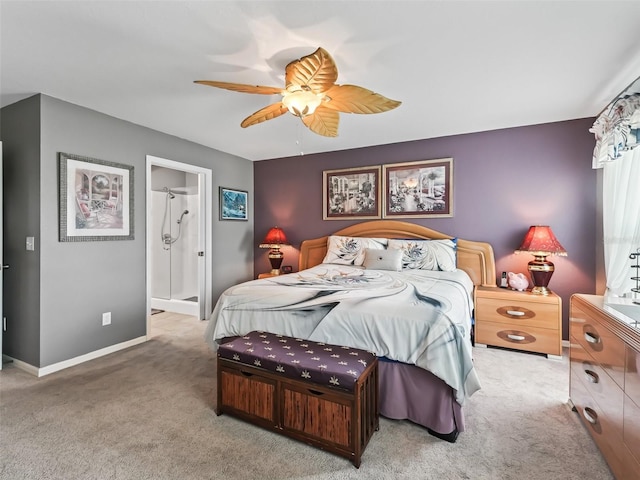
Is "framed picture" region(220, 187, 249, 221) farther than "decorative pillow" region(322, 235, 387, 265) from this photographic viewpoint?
Yes

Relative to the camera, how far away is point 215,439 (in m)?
1.76

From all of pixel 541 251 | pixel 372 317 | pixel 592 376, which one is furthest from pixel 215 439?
pixel 541 251

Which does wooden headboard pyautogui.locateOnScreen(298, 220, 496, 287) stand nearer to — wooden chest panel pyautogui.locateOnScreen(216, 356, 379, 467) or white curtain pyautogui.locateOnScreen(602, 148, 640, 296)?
white curtain pyautogui.locateOnScreen(602, 148, 640, 296)

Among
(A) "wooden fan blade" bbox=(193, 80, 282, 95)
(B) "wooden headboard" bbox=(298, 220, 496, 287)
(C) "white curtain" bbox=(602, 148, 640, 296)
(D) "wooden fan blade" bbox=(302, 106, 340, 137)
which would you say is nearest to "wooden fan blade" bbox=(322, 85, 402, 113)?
(D) "wooden fan blade" bbox=(302, 106, 340, 137)

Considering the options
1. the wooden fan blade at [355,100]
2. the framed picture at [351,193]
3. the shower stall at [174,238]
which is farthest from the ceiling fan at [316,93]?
the shower stall at [174,238]

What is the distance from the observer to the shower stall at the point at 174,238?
4.66 m

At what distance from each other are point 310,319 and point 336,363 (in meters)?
0.47

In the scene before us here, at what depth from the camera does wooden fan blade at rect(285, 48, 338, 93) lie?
1648 millimetres

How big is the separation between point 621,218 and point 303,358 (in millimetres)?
2805

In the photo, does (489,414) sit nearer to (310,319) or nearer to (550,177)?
(310,319)

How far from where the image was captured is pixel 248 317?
2.28 meters

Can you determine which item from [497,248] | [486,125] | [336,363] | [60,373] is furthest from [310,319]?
[486,125]

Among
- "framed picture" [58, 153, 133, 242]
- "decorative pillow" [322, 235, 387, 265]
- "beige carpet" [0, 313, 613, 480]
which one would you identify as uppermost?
"framed picture" [58, 153, 133, 242]

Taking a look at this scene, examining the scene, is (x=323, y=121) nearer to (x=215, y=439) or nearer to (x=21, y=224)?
(x=215, y=439)
